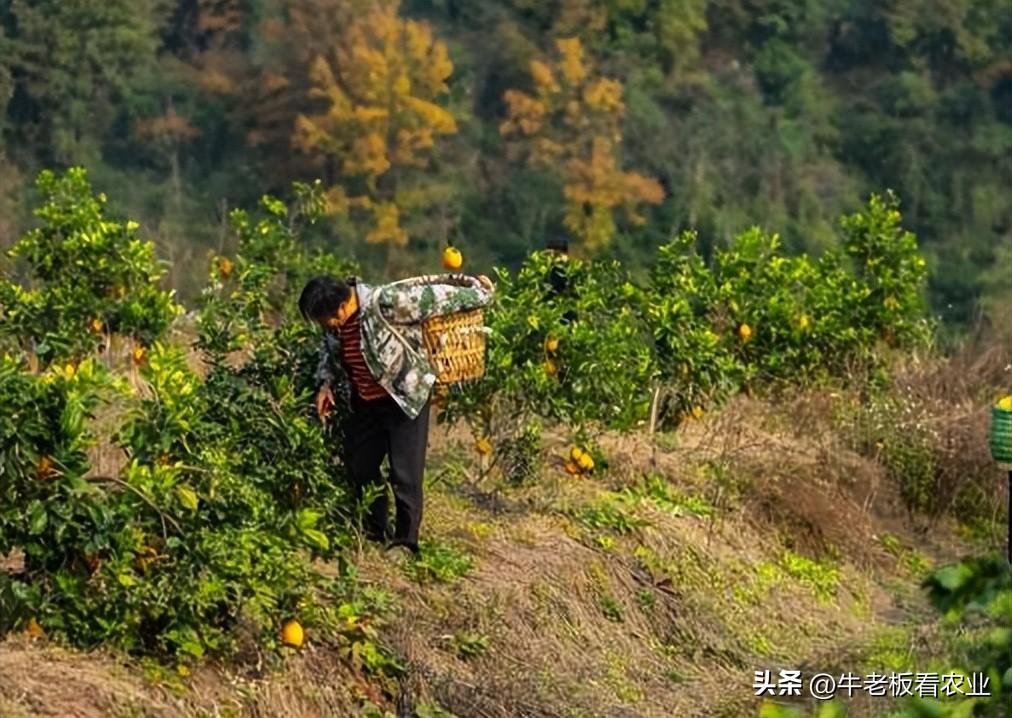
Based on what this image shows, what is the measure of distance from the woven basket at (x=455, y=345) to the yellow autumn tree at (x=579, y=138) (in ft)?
92.0

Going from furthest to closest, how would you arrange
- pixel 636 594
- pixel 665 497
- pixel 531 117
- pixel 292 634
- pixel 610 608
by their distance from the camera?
pixel 531 117 → pixel 665 497 → pixel 636 594 → pixel 610 608 → pixel 292 634

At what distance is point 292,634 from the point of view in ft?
20.8

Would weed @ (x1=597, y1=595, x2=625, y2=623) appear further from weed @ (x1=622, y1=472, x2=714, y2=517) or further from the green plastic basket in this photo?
the green plastic basket

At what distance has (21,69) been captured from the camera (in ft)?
114

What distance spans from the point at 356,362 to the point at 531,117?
29939 mm

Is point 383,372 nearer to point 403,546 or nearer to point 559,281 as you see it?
point 403,546

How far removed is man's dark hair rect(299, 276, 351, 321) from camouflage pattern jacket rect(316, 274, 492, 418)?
149mm

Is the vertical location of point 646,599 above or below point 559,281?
below

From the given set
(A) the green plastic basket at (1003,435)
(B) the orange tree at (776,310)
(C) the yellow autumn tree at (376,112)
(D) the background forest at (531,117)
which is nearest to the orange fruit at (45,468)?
(A) the green plastic basket at (1003,435)

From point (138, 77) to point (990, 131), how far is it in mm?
17253

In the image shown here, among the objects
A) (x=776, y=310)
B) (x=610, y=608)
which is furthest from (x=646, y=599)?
(x=776, y=310)

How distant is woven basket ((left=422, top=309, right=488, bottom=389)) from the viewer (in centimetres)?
764

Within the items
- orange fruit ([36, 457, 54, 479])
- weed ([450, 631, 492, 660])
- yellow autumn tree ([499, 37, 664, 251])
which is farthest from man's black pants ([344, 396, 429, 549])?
yellow autumn tree ([499, 37, 664, 251])

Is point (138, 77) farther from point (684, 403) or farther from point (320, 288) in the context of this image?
point (320, 288)
